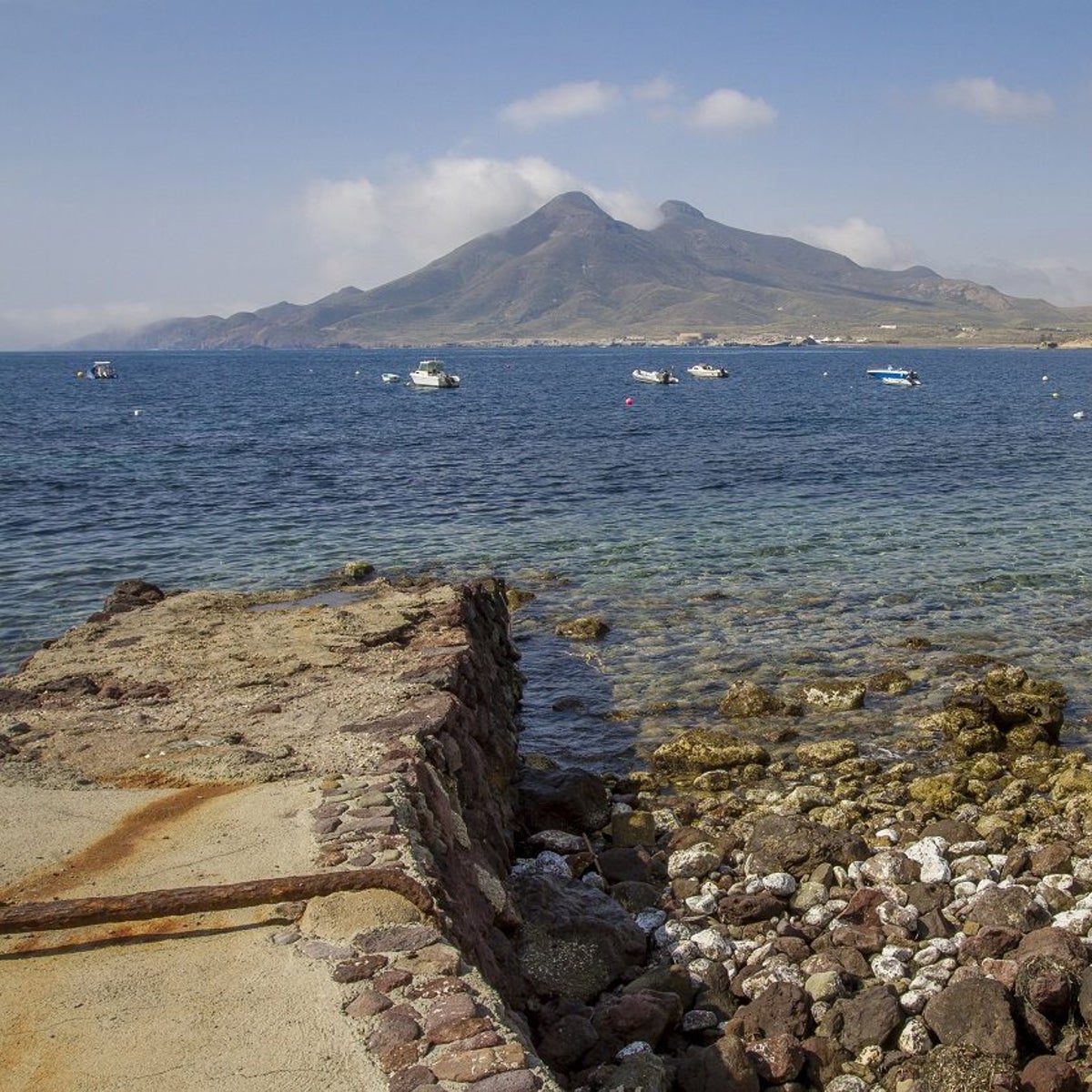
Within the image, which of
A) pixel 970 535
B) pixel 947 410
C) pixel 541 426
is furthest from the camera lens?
pixel 947 410

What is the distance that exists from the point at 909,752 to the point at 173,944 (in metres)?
13.9

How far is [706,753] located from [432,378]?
120m

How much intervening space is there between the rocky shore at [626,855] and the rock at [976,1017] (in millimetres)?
29

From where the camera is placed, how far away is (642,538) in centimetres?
3734

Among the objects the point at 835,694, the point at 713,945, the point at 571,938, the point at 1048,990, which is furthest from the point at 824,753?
the point at 1048,990

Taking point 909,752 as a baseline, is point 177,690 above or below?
above

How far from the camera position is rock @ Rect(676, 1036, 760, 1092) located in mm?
10391

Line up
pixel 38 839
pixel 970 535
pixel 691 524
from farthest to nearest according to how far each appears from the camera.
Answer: pixel 691 524 < pixel 970 535 < pixel 38 839

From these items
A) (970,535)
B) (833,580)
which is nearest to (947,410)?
(970,535)

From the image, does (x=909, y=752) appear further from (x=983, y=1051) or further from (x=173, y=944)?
(x=173, y=944)

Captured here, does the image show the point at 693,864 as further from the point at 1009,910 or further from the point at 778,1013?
the point at 1009,910

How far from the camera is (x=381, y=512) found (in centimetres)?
4322

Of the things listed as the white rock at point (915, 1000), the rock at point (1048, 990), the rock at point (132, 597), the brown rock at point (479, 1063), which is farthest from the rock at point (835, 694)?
the brown rock at point (479, 1063)

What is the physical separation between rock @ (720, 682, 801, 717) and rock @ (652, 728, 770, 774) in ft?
5.32
